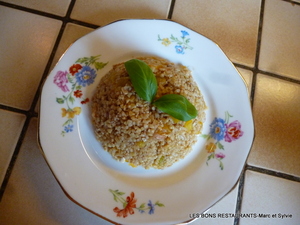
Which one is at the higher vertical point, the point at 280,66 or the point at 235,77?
the point at 280,66

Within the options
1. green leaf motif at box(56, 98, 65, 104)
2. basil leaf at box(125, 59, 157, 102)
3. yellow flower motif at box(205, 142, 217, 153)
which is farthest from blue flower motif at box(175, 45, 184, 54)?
green leaf motif at box(56, 98, 65, 104)

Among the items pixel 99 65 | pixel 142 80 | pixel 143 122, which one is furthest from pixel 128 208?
pixel 99 65

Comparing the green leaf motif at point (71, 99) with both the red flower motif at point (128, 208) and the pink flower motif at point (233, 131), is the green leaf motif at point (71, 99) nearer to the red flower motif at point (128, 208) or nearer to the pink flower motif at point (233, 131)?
the red flower motif at point (128, 208)

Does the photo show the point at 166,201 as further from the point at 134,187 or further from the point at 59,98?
the point at 59,98

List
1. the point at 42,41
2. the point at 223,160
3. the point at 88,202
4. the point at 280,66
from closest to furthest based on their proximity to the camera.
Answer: the point at 88,202
the point at 223,160
the point at 42,41
the point at 280,66

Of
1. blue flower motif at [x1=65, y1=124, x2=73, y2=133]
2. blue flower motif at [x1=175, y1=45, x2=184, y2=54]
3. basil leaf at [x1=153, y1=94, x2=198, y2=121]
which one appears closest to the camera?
basil leaf at [x1=153, y1=94, x2=198, y2=121]

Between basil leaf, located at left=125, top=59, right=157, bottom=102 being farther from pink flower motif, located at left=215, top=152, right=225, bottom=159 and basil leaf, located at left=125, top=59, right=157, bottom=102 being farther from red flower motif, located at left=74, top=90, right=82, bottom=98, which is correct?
pink flower motif, located at left=215, top=152, right=225, bottom=159

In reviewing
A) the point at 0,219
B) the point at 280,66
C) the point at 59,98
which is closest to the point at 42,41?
the point at 59,98
